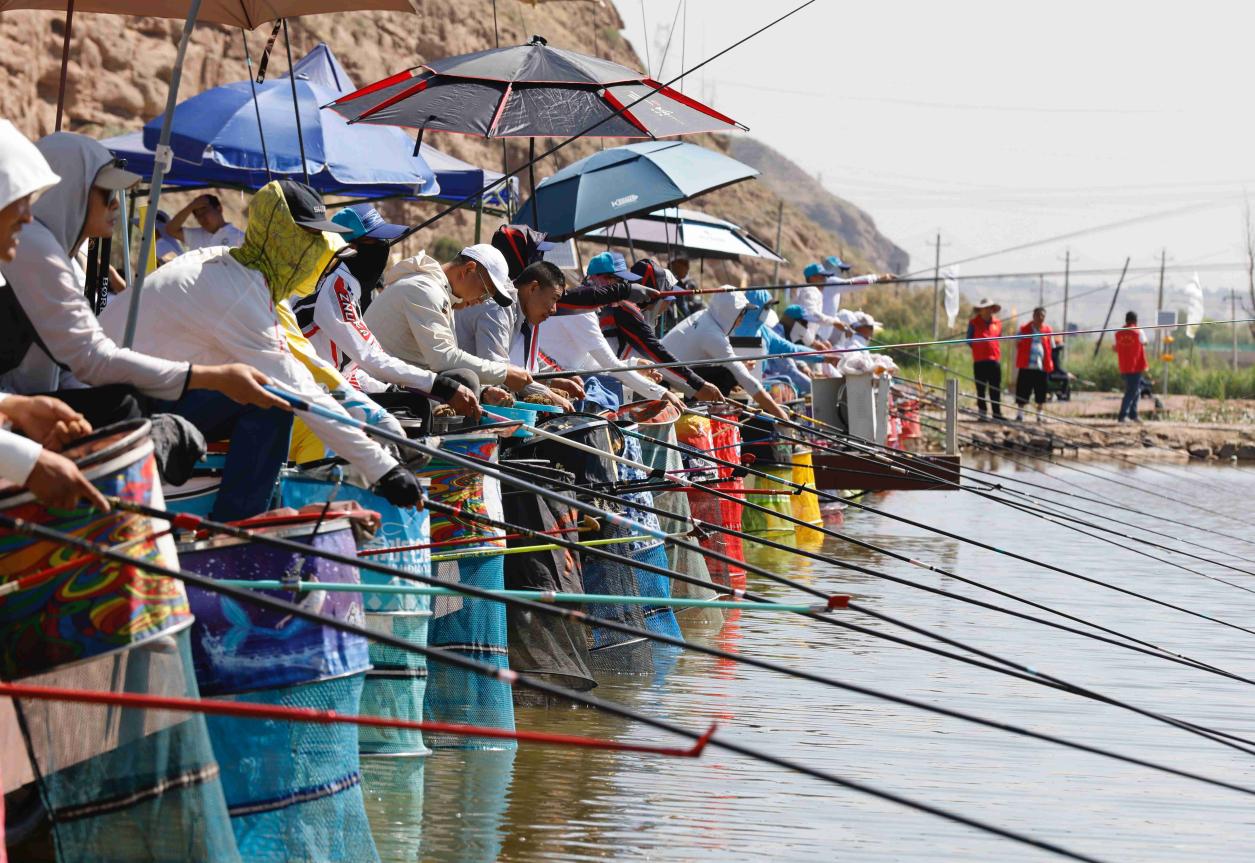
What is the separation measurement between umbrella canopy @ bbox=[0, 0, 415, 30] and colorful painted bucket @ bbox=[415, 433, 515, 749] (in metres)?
3.27

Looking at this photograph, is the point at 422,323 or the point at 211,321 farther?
the point at 422,323

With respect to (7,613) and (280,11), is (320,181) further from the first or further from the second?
(7,613)

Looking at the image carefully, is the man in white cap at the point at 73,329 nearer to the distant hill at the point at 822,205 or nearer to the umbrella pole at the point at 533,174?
the umbrella pole at the point at 533,174

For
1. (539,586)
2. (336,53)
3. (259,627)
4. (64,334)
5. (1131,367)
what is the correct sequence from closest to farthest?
(259,627) → (64,334) → (539,586) → (1131,367) → (336,53)

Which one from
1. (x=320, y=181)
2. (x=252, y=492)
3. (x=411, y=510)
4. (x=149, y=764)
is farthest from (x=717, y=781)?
(x=320, y=181)

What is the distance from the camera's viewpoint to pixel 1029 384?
82.3ft

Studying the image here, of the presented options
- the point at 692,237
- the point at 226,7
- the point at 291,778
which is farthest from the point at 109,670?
the point at 692,237

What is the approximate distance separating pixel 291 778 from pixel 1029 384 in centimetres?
2139

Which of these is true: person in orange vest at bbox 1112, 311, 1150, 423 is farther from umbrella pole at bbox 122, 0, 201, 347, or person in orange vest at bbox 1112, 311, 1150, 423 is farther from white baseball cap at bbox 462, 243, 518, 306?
umbrella pole at bbox 122, 0, 201, 347

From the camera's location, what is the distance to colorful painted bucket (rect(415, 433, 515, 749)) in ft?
20.7

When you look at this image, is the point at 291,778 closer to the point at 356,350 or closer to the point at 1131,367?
the point at 356,350

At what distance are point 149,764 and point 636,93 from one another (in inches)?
285

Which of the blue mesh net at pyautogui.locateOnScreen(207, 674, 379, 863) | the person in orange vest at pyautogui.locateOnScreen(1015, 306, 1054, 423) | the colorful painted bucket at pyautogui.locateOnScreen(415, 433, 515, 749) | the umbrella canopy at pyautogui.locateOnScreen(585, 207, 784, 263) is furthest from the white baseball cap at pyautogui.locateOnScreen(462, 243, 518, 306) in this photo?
the person in orange vest at pyautogui.locateOnScreen(1015, 306, 1054, 423)

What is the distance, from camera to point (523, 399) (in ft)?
26.4
